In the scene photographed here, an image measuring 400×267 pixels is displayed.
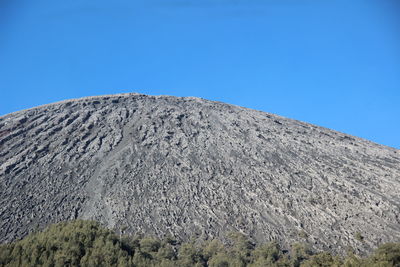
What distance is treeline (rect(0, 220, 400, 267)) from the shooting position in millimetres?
50781

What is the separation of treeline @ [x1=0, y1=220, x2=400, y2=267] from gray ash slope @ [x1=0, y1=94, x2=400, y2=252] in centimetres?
374

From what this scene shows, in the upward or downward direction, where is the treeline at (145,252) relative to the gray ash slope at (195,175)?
downward

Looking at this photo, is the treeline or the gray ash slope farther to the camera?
the gray ash slope

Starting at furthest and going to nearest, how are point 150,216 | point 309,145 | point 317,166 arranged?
point 309,145 < point 317,166 < point 150,216

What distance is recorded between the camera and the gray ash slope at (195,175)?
216 ft

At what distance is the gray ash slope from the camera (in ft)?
216

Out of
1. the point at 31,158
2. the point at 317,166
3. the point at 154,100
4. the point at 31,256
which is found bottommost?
the point at 31,256

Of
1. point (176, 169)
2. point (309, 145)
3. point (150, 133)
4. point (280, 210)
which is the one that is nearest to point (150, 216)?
point (176, 169)

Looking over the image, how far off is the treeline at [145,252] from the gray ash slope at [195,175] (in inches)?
147

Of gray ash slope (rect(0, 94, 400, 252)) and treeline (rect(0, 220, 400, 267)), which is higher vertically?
gray ash slope (rect(0, 94, 400, 252))

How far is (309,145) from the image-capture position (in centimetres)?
9069

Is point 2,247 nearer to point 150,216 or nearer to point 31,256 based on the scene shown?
point 31,256

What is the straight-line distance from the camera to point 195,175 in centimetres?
7956

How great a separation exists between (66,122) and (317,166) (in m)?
56.7
